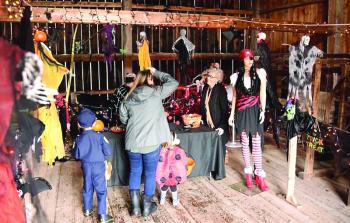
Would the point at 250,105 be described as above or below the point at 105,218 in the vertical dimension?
above

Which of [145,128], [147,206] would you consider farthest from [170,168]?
[145,128]

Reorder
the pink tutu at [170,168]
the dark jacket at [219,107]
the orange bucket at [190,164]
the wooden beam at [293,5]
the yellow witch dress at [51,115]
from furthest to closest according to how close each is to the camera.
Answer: the wooden beam at [293,5], the dark jacket at [219,107], the orange bucket at [190,164], the pink tutu at [170,168], the yellow witch dress at [51,115]

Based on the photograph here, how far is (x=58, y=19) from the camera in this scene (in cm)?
366

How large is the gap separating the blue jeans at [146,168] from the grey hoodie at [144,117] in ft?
0.32

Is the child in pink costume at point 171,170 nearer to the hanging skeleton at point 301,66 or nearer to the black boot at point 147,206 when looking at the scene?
the black boot at point 147,206

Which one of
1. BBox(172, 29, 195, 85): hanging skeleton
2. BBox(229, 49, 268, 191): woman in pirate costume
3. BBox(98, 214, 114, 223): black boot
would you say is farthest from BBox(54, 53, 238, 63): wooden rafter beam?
BBox(98, 214, 114, 223): black boot

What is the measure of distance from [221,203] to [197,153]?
2.69ft

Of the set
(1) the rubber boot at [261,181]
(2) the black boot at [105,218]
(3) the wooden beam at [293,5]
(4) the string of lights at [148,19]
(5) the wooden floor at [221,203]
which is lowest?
(5) the wooden floor at [221,203]

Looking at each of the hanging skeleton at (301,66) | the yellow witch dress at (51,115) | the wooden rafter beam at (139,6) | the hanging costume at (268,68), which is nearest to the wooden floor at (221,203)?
the yellow witch dress at (51,115)

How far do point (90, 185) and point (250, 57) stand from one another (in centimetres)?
217

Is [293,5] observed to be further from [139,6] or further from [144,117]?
[144,117]

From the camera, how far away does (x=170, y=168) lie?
11.4ft

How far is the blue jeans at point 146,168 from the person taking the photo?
3197mm

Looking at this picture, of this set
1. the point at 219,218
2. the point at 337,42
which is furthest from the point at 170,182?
the point at 337,42
